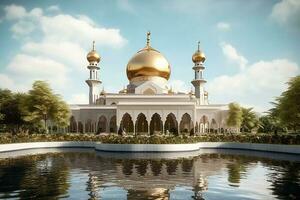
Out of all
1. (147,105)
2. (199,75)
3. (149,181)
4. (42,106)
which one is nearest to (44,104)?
(42,106)

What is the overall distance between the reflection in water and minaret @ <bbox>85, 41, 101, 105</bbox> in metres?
39.8

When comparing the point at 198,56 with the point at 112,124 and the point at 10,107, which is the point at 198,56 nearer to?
the point at 112,124

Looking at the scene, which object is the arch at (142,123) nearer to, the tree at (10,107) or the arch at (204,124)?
the arch at (204,124)

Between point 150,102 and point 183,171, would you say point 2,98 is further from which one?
point 183,171

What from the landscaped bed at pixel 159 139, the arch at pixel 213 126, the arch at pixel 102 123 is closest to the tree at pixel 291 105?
the landscaped bed at pixel 159 139

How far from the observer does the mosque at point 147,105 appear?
46781mm

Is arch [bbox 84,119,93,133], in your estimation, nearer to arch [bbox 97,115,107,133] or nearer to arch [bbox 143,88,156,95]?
arch [bbox 97,115,107,133]

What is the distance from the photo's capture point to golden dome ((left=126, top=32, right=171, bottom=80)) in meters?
55.6

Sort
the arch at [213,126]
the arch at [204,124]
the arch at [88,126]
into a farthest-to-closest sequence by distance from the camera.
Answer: the arch at [204,124] → the arch at [88,126] → the arch at [213,126]

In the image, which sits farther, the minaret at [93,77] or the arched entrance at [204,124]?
the minaret at [93,77]

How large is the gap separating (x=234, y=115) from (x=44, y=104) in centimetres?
2773

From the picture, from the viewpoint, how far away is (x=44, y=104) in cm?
4262

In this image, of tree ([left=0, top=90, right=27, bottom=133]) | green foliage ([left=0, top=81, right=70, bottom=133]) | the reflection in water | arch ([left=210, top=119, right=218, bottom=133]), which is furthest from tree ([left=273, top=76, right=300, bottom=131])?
tree ([left=0, top=90, right=27, bottom=133])

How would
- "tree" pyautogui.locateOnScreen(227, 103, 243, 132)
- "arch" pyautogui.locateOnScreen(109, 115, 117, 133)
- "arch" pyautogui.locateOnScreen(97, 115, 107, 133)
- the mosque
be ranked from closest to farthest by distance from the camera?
the mosque
"tree" pyautogui.locateOnScreen(227, 103, 243, 132)
"arch" pyautogui.locateOnScreen(109, 115, 117, 133)
"arch" pyautogui.locateOnScreen(97, 115, 107, 133)
